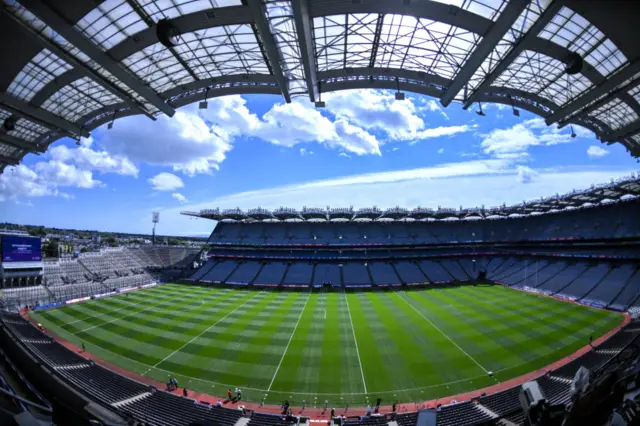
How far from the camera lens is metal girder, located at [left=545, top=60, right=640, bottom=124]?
404 inches

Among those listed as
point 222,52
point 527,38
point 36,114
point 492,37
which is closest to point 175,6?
point 222,52

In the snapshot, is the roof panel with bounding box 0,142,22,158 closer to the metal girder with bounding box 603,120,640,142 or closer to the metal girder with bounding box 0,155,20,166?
the metal girder with bounding box 0,155,20,166

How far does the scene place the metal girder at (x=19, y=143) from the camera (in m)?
15.2

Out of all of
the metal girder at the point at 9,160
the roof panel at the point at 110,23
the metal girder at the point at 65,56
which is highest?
the roof panel at the point at 110,23

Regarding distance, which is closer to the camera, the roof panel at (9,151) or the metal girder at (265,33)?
the metal girder at (265,33)

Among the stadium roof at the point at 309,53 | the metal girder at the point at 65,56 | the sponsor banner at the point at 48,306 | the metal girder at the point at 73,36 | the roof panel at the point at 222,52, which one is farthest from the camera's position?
the sponsor banner at the point at 48,306

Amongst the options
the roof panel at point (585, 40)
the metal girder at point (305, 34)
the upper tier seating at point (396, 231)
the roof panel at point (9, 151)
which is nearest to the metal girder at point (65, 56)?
the metal girder at point (305, 34)

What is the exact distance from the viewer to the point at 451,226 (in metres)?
71.2

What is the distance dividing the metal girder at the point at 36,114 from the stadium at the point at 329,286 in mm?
107

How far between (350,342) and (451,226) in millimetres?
54101

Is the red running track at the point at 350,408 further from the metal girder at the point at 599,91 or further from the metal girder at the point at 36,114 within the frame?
the metal girder at the point at 36,114

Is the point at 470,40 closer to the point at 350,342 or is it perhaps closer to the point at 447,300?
the point at 350,342

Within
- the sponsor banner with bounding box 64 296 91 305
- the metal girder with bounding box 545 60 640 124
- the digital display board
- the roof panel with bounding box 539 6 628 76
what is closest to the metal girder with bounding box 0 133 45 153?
the roof panel with bounding box 539 6 628 76

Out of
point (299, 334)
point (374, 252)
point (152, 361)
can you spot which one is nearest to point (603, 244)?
point (374, 252)
